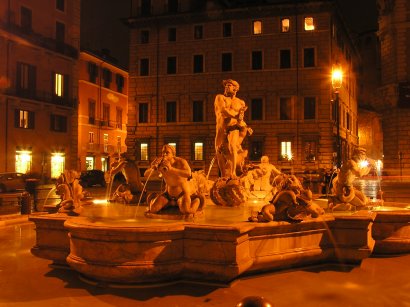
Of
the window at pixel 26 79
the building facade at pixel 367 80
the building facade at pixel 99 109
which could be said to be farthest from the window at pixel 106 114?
the building facade at pixel 367 80

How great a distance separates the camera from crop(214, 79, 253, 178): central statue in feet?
34.4

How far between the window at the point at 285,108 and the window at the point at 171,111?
30.2ft

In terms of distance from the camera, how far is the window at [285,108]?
3959cm

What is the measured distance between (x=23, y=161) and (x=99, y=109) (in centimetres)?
1565

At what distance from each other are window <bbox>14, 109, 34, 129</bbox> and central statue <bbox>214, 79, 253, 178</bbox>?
26271 millimetres

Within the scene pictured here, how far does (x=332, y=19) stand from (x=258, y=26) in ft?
20.0

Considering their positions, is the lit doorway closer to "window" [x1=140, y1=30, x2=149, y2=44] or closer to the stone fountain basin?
"window" [x1=140, y1=30, x2=149, y2=44]

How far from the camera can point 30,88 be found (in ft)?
114

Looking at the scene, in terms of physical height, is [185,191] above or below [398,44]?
below

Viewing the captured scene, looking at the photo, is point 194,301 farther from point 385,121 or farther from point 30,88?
point 385,121

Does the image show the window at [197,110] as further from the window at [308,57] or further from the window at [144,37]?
the window at [308,57]

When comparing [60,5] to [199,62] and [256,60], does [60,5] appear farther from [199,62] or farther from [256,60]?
[256,60]

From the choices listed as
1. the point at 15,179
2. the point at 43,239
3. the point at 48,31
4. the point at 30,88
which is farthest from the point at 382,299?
the point at 48,31

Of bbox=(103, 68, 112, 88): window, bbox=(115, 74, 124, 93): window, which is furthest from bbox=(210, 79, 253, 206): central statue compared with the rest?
bbox=(115, 74, 124, 93): window
